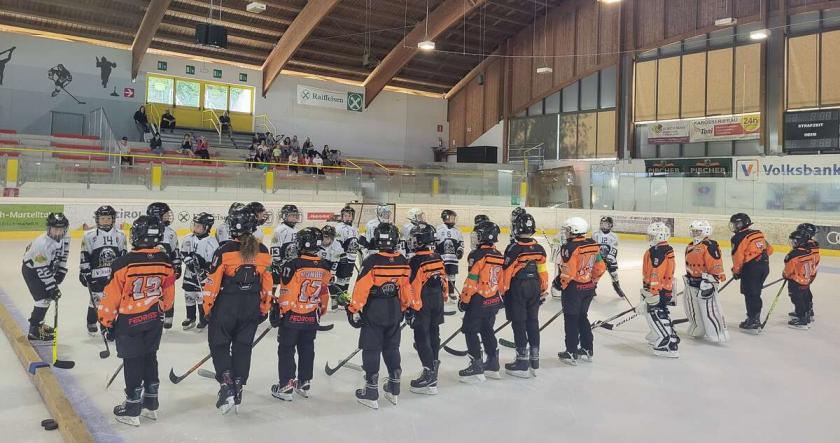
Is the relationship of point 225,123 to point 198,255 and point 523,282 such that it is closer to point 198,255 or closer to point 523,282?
point 198,255

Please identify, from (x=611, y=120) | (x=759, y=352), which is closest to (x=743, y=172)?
(x=611, y=120)

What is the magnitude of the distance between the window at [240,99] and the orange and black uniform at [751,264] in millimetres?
21845

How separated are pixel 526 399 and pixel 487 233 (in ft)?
4.38

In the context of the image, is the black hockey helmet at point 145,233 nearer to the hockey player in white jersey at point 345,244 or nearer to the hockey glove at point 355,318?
the hockey glove at point 355,318

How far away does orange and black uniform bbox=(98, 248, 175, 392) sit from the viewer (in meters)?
3.69

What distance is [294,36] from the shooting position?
2280 cm

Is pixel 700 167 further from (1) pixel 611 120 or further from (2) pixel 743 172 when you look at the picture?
(1) pixel 611 120

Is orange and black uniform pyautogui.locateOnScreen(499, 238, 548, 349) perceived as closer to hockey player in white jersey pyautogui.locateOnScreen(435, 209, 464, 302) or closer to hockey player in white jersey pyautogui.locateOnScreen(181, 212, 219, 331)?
hockey player in white jersey pyautogui.locateOnScreen(435, 209, 464, 302)

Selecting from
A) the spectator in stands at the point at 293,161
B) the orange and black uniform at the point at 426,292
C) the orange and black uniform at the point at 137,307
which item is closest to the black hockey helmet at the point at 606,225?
the orange and black uniform at the point at 426,292

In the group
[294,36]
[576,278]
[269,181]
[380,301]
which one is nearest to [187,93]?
[294,36]

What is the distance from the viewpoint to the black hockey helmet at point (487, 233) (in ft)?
16.0

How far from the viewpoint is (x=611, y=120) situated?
977 inches

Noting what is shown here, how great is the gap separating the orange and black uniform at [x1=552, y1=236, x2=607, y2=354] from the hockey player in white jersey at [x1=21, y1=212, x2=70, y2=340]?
4574 mm

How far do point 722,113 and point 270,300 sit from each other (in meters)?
21.9
